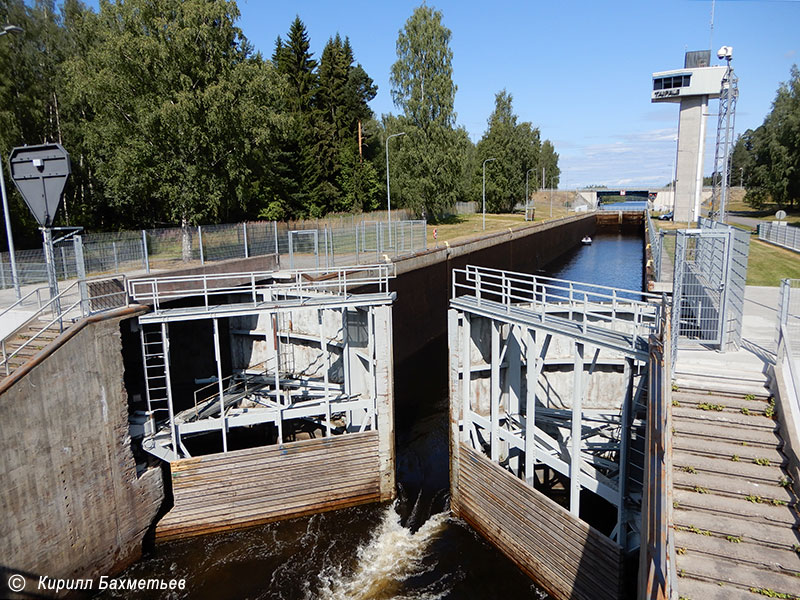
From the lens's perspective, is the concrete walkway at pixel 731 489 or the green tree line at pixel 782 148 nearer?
the concrete walkway at pixel 731 489

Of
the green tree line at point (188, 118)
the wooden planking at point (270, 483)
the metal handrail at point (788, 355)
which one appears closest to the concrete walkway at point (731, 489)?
the metal handrail at point (788, 355)

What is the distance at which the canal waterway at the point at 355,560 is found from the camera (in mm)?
11711

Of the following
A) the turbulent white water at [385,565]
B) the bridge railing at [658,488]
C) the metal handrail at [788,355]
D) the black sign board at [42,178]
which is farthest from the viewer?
the black sign board at [42,178]

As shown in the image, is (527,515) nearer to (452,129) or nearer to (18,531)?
(18,531)

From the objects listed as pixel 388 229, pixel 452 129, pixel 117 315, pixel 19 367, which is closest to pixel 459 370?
pixel 117 315

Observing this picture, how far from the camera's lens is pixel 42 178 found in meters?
13.4

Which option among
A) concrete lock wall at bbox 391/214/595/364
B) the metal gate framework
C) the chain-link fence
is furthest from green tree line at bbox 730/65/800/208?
the metal gate framework

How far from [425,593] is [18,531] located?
315 inches

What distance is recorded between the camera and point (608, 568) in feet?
32.2

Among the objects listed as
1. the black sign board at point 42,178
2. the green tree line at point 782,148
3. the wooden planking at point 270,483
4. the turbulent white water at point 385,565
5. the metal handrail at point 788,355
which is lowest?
the turbulent white water at point 385,565

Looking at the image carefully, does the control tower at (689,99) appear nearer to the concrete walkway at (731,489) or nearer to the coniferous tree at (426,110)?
the coniferous tree at (426,110)

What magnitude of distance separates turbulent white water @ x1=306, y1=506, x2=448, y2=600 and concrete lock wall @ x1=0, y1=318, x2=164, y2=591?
465cm

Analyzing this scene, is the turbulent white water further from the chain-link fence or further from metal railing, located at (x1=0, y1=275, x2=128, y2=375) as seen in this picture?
the chain-link fence

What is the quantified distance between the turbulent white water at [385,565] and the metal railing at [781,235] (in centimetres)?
2818
